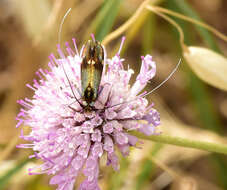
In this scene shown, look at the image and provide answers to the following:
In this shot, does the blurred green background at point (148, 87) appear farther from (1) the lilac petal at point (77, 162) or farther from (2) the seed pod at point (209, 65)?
(1) the lilac petal at point (77, 162)

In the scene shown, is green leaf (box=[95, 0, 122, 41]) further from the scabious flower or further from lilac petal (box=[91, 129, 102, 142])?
lilac petal (box=[91, 129, 102, 142])

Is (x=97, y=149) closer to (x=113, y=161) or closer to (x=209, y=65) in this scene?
(x=113, y=161)

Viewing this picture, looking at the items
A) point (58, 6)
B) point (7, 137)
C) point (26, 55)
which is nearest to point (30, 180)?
point (7, 137)

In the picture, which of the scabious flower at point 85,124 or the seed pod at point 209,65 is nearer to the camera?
the scabious flower at point 85,124

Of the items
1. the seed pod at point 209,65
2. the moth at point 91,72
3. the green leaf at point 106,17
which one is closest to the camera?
the moth at point 91,72

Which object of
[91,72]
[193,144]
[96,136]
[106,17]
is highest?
[106,17]

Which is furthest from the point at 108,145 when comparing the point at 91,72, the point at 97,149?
the point at 91,72

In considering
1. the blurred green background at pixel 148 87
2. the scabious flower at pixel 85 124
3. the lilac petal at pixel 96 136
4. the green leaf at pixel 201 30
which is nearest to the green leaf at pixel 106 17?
the blurred green background at pixel 148 87
